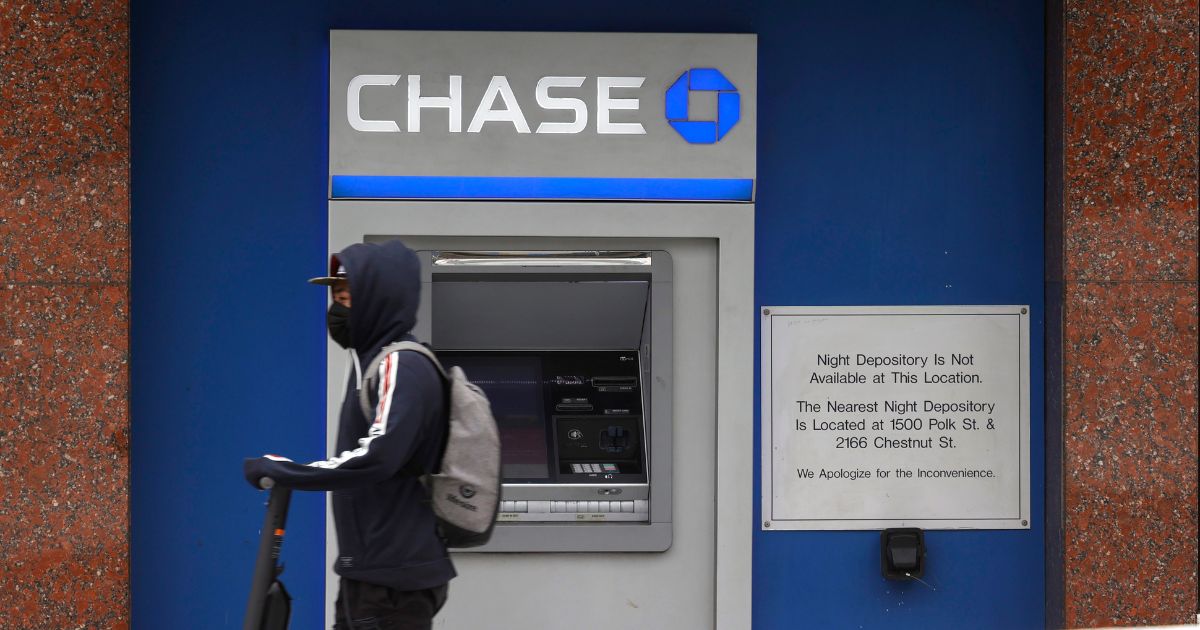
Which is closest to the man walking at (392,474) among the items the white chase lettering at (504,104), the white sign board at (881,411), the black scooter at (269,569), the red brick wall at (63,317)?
the black scooter at (269,569)

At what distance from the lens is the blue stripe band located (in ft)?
11.8

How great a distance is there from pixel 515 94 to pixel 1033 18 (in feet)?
6.18

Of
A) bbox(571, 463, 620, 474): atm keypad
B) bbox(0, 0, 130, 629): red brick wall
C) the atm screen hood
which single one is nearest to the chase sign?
the atm screen hood

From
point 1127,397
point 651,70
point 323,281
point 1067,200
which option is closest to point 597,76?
point 651,70

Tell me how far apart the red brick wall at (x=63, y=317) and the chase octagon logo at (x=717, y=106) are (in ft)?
6.13

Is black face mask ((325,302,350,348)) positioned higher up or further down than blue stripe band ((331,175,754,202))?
further down

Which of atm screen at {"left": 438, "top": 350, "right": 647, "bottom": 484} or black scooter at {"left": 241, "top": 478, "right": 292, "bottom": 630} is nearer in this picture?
black scooter at {"left": 241, "top": 478, "right": 292, "bottom": 630}

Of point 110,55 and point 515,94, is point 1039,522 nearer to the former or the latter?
point 515,94

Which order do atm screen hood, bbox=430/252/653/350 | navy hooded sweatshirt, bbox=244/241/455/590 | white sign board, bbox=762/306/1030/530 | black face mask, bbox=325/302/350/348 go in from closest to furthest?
navy hooded sweatshirt, bbox=244/241/455/590, black face mask, bbox=325/302/350/348, atm screen hood, bbox=430/252/653/350, white sign board, bbox=762/306/1030/530

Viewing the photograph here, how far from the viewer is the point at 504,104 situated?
11.9 ft

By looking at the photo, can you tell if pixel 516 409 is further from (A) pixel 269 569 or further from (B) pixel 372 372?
(A) pixel 269 569

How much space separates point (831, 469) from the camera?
371 cm

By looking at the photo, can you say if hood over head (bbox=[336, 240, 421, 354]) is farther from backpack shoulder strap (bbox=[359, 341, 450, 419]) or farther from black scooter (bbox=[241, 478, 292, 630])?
black scooter (bbox=[241, 478, 292, 630])

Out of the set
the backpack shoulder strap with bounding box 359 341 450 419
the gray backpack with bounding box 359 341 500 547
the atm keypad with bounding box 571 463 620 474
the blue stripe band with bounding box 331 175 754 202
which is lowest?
the atm keypad with bounding box 571 463 620 474
